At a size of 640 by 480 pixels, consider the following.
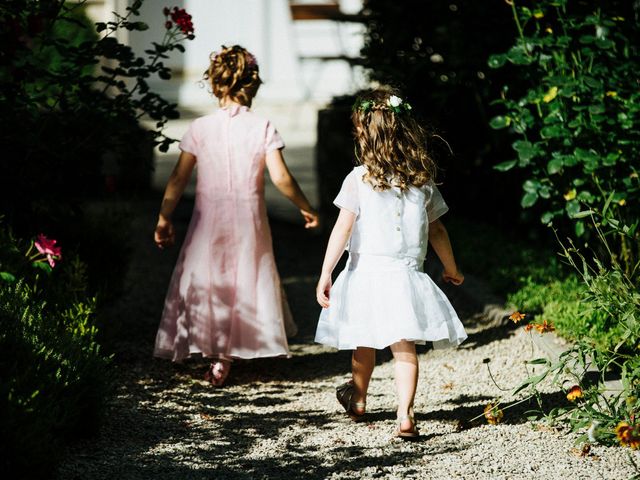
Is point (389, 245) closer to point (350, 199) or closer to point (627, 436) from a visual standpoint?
point (350, 199)

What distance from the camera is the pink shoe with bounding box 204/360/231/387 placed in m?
4.71

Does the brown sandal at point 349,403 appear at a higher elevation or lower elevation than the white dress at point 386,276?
lower

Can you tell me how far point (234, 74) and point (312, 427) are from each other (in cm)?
174

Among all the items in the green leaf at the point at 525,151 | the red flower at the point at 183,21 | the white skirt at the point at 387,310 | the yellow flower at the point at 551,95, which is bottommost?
the white skirt at the point at 387,310

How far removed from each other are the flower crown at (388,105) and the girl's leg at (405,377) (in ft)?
3.01

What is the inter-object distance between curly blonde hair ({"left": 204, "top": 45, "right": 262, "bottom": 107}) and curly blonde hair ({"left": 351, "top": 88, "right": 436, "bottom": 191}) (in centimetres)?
99

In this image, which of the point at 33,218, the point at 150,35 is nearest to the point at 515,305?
the point at 33,218

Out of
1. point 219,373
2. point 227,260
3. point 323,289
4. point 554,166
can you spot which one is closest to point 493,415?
point 323,289

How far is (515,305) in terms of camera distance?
18.0 ft

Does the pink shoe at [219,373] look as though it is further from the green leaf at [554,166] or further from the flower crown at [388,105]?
the green leaf at [554,166]

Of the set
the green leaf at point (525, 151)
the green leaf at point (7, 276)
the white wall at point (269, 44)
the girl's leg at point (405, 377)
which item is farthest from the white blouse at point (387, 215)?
the white wall at point (269, 44)

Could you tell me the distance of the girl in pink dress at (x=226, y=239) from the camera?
186 inches

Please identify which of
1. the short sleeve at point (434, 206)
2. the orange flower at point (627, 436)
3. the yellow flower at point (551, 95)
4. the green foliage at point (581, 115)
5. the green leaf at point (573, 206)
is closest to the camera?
the orange flower at point (627, 436)

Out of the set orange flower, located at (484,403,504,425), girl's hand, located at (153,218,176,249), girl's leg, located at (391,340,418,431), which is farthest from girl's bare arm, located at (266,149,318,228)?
orange flower, located at (484,403,504,425)
